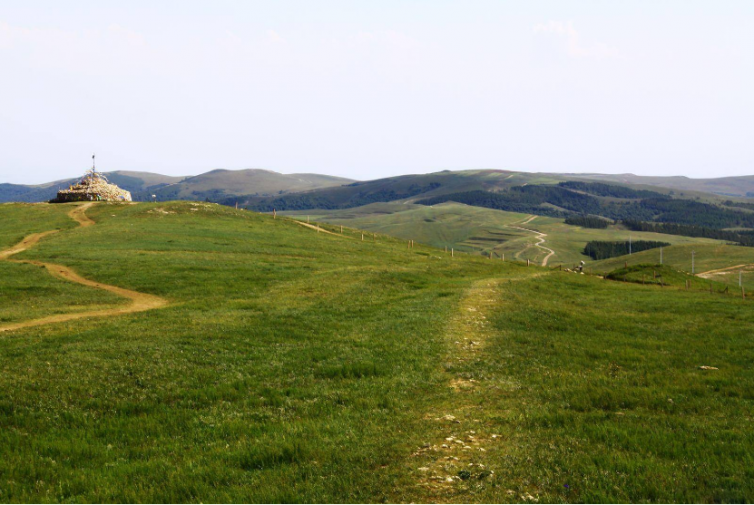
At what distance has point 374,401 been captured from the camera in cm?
1636

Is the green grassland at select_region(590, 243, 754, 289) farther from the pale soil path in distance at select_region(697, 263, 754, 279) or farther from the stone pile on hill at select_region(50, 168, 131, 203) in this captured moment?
the stone pile on hill at select_region(50, 168, 131, 203)

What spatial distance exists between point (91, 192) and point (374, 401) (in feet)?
415

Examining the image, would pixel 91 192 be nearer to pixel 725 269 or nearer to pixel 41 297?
pixel 41 297

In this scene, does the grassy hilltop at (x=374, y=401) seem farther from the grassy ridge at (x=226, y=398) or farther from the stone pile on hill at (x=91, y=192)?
the stone pile on hill at (x=91, y=192)

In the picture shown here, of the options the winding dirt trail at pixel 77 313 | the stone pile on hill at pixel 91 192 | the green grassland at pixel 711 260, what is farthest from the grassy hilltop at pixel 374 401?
the green grassland at pixel 711 260

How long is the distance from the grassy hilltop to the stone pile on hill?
91.7 m

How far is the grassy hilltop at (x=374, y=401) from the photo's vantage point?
34.8ft

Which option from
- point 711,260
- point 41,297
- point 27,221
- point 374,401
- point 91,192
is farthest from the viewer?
point 711,260

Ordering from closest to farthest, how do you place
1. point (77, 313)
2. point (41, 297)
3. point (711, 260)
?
point (77, 313), point (41, 297), point (711, 260)

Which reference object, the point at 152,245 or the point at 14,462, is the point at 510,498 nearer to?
the point at 14,462

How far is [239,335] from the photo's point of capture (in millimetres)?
25391

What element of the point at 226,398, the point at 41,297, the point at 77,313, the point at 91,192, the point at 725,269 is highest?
the point at 91,192

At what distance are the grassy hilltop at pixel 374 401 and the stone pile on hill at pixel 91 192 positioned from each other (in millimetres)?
91706

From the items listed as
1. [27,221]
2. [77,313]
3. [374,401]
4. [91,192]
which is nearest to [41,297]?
[77,313]
